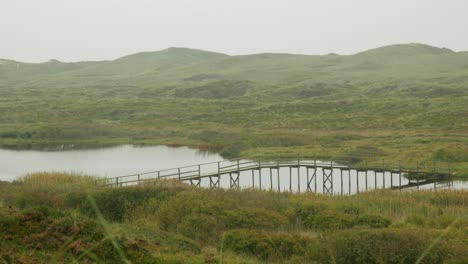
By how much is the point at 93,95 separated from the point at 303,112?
200 feet

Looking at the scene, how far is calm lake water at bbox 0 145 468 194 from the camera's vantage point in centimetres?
4962

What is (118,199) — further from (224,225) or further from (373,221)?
(373,221)

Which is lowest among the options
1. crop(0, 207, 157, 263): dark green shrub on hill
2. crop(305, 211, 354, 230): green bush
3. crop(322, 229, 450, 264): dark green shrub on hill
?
crop(305, 211, 354, 230): green bush

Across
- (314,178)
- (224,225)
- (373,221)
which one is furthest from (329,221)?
(314,178)

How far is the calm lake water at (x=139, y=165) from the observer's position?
49625 mm

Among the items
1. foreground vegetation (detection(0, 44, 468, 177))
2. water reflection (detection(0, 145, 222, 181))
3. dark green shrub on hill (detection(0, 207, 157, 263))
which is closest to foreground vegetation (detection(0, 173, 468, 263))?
dark green shrub on hill (detection(0, 207, 157, 263))

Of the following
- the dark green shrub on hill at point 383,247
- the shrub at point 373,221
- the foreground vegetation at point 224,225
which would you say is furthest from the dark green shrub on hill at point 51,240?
the shrub at point 373,221

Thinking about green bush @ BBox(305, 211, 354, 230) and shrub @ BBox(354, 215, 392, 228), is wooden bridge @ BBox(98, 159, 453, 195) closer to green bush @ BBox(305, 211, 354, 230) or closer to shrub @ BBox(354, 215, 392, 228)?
green bush @ BBox(305, 211, 354, 230)

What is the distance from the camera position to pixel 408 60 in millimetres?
191125

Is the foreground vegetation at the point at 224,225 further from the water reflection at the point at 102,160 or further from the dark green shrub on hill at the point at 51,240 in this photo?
the water reflection at the point at 102,160

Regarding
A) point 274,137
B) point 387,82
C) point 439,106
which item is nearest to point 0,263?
point 274,137

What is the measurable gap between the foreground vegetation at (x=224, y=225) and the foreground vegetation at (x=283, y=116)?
68.7 ft

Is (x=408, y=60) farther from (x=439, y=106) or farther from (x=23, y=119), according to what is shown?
(x=23, y=119)

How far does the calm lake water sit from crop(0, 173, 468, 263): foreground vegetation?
11832mm
